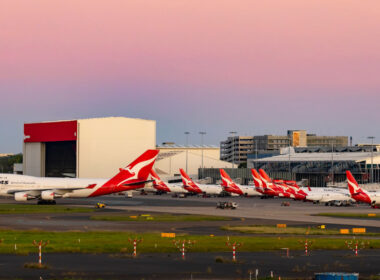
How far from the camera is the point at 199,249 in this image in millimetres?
53969

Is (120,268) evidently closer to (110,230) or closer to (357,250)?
(357,250)

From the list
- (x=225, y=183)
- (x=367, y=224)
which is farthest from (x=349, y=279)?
(x=225, y=183)

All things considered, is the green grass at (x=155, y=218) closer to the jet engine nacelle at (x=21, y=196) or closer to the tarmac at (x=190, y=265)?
the jet engine nacelle at (x=21, y=196)

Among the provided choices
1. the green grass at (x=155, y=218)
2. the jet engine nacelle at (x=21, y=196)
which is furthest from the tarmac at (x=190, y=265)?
the jet engine nacelle at (x=21, y=196)

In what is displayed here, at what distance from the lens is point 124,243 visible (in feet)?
189

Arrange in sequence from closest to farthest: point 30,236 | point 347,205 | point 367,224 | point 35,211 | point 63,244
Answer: point 63,244 < point 30,236 < point 367,224 < point 35,211 < point 347,205

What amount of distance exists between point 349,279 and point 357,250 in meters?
21.5

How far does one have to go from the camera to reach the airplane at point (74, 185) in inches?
4793

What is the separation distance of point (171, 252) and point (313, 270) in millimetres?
13024

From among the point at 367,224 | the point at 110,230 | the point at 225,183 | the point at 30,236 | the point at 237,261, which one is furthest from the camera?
the point at 225,183

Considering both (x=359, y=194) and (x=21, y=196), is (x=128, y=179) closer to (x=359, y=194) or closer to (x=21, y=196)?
(x=21, y=196)

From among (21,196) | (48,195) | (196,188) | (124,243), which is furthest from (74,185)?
(124,243)

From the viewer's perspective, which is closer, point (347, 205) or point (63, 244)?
point (63, 244)

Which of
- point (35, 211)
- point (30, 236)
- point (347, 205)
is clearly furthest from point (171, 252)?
point (347, 205)
